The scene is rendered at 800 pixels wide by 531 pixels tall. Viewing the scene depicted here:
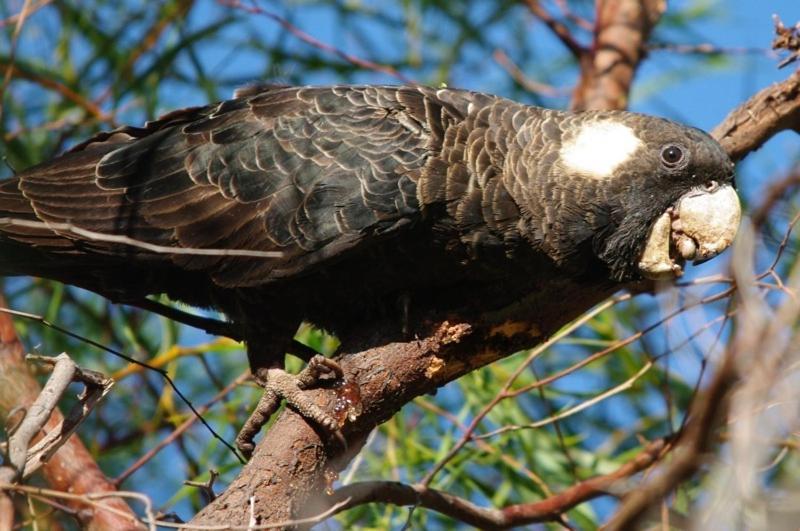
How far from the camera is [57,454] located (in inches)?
156

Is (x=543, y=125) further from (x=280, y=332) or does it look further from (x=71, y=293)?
(x=71, y=293)

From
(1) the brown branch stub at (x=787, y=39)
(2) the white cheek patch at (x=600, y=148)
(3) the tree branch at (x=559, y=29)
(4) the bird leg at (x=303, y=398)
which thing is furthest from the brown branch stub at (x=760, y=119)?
(3) the tree branch at (x=559, y=29)

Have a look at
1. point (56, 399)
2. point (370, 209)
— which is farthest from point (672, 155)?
point (56, 399)

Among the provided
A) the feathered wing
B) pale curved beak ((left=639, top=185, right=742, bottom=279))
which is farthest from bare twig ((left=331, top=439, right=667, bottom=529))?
pale curved beak ((left=639, top=185, right=742, bottom=279))

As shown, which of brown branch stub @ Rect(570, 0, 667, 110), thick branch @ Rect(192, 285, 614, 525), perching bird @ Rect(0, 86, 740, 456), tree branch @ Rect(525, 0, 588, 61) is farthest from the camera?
tree branch @ Rect(525, 0, 588, 61)

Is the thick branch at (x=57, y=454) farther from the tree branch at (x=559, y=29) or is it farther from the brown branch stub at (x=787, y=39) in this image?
the tree branch at (x=559, y=29)

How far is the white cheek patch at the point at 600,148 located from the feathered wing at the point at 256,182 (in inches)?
18.2

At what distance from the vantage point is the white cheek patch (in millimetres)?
3551

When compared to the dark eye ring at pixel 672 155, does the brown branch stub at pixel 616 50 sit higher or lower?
higher

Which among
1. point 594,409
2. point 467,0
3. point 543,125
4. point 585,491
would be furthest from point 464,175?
point 467,0

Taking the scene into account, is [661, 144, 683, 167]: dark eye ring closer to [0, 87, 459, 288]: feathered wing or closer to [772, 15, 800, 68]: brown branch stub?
[772, 15, 800, 68]: brown branch stub

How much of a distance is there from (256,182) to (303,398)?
2.77 ft

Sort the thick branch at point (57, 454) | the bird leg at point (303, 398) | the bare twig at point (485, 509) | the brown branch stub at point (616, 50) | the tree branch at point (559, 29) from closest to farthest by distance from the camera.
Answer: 1. the bird leg at point (303, 398)
2. the bare twig at point (485, 509)
3. the thick branch at point (57, 454)
4. the brown branch stub at point (616, 50)
5. the tree branch at point (559, 29)

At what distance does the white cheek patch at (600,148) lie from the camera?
140 inches
